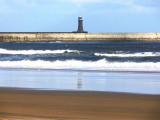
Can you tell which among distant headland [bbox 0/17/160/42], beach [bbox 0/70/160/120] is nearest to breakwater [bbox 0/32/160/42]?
distant headland [bbox 0/17/160/42]

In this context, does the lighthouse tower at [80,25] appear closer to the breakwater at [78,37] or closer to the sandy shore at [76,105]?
the breakwater at [78,37]

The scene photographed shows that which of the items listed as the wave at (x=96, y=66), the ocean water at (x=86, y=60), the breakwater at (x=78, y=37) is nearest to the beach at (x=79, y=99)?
the wave at (x=96, y=66)

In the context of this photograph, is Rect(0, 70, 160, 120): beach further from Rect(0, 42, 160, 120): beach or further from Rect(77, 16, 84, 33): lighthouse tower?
Rect(77, 16, 84, 33): lighthouse tower

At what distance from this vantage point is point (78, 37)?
74000 millimetres

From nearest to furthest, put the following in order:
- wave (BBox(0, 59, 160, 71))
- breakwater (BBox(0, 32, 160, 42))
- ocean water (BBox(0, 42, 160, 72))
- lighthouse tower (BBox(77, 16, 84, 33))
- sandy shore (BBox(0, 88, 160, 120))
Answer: sandy shore (BBox(0, 88, 160, 120)), wave (BBox(0, 59, 160, 71)), ocean water (BBox(0, 42, 160, 72)), breakwater (BBox(0, 32, 160, 42)), lighthouse tower (BBox(77, 16, 84, 33))

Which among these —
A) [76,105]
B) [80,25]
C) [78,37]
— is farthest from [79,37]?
[76,105]

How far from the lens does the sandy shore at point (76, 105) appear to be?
18.4 feet

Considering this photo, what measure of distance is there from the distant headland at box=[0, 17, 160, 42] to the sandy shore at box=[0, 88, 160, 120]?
65.6m

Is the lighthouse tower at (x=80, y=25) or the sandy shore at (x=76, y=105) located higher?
the lighthouse tower at (x=80, y=25)

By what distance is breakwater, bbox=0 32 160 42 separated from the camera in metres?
73.8

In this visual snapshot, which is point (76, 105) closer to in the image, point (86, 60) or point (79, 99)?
point (79, 99)

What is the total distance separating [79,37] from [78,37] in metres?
0.18

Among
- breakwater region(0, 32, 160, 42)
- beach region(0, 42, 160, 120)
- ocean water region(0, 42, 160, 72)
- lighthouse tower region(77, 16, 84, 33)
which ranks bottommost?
breakwater region(0, 32, 160, 42)

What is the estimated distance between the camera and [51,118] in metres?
5.36
